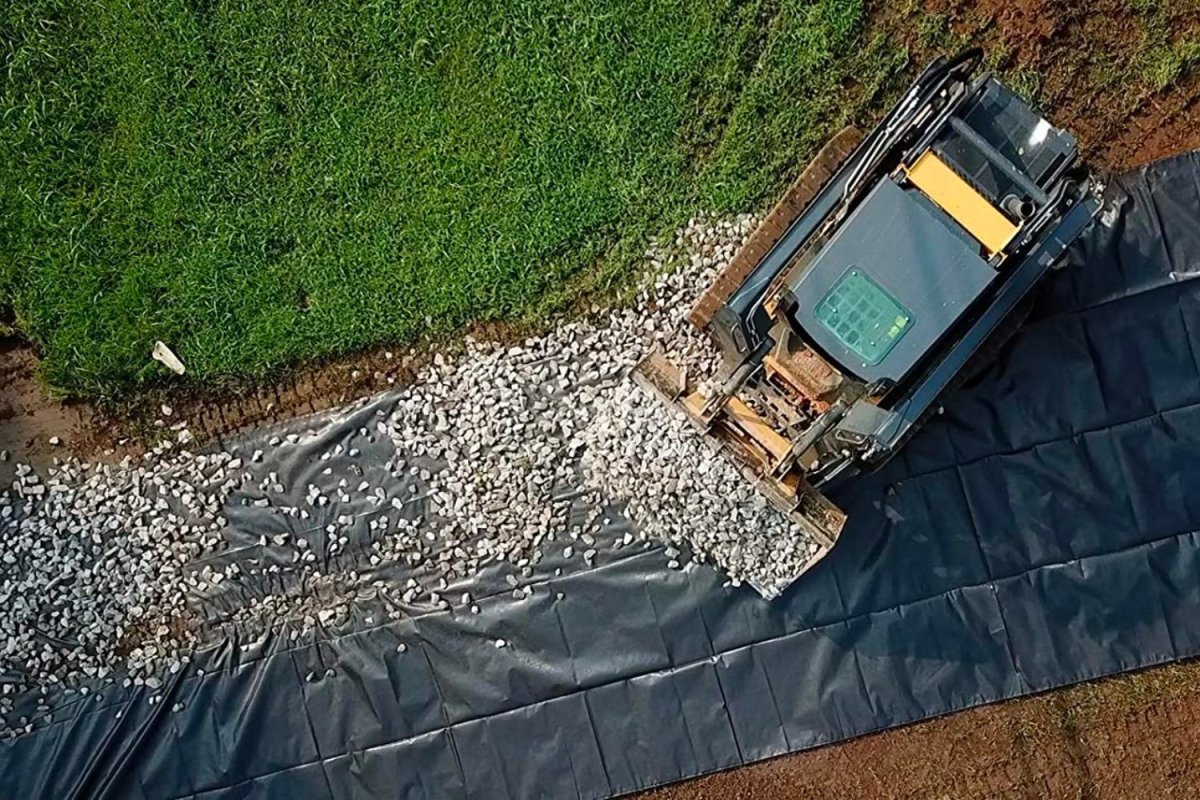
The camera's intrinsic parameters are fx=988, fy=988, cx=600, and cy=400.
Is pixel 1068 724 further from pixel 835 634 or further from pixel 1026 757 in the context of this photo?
pixel 835 634

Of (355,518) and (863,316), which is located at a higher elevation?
(355,518)

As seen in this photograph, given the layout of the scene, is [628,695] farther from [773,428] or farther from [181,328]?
[181,328]

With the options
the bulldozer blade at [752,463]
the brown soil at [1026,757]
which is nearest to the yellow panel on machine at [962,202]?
the bulldozer blade at [752,463]

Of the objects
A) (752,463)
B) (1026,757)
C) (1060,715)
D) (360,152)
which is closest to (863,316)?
(752,463)

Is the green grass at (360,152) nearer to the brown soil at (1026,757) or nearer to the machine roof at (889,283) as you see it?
the machine roof at (889,283)

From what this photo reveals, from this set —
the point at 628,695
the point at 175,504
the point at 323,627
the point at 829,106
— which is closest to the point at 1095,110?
the point at 829,106
